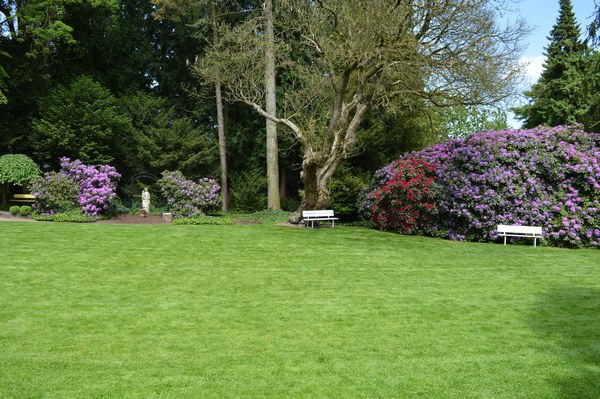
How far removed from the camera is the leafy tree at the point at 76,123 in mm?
20609

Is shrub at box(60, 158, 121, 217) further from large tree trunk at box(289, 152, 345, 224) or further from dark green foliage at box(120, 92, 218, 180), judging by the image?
large tree trunk at box(289, 152, 345, 224)

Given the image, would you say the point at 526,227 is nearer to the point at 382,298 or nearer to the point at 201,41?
the point at 382,298

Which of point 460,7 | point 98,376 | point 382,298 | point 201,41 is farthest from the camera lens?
point 201,41

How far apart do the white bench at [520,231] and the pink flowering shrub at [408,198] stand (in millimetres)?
1964

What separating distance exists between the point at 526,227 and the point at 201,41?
19.3 meters

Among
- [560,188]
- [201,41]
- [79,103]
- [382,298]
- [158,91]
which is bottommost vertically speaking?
[382,298]

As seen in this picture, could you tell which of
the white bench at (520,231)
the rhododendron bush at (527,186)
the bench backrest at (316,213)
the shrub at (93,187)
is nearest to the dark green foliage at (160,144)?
the shrub at (93,187)

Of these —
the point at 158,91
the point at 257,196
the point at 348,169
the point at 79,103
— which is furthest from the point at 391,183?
the point at 158,91

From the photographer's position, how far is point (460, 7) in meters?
12.6

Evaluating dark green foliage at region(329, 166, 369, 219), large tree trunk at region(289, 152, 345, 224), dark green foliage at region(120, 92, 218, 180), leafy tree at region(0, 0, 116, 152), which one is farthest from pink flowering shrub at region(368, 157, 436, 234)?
leafy tree at region(0, 0, 116, 152)

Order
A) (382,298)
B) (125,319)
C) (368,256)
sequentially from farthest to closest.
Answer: (368,256)
(382,298)
(125,319)

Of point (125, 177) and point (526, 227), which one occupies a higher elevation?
point (125, 177)

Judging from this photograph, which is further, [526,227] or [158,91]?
[158,91]

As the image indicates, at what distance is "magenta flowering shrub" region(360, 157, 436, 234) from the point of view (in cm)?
1438
